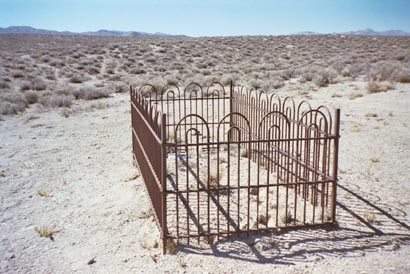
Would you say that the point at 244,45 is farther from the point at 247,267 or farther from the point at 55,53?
the point at 247,267

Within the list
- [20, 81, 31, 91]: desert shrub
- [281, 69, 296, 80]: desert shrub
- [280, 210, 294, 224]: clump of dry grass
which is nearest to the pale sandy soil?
[280, 210, 294, 224]: clump of dry grass

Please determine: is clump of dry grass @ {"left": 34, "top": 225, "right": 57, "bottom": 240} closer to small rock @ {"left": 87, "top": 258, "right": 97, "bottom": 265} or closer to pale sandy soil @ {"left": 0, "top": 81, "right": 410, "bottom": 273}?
pale sandy soil @ {"left": 0, "top": 81, "right": 410, "bottom": 273}

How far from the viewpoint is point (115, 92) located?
2052 cm

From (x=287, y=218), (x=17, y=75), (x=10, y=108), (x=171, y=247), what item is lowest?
(x=171, y=247)

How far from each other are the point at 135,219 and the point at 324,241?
8.19 feet

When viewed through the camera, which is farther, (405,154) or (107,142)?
(107,142)

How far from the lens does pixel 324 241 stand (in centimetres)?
491

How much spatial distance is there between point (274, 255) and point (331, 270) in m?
0.63

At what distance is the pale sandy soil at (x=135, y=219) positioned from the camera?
14.7 feet

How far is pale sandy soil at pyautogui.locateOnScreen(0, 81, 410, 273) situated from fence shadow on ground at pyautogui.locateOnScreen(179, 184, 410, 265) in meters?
0.01

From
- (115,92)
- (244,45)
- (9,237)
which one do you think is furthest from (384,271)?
(244,45)

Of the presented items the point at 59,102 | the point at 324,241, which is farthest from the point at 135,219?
the point at 59,102

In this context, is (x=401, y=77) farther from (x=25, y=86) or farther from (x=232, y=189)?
(x=25, y=86)

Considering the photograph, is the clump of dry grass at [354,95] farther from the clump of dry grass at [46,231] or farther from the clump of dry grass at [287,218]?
the clump of dry grass at [46,231]
